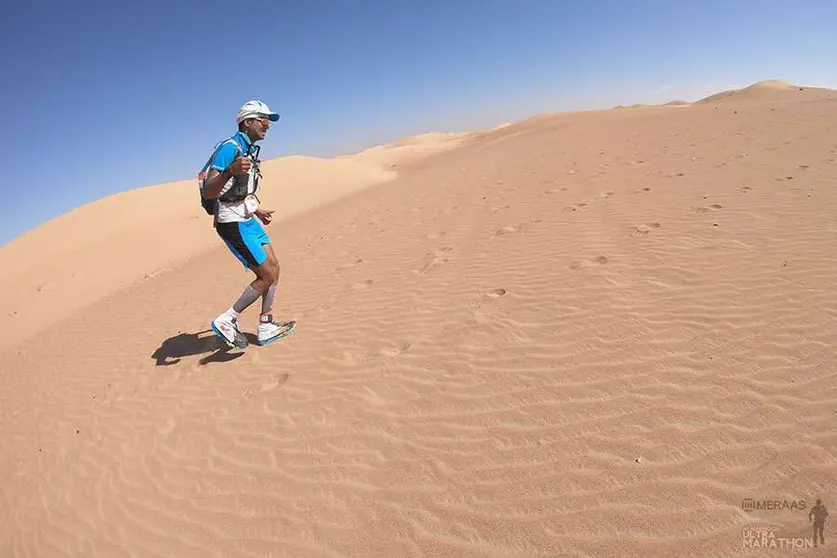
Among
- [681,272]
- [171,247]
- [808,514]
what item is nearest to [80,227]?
[171,247]

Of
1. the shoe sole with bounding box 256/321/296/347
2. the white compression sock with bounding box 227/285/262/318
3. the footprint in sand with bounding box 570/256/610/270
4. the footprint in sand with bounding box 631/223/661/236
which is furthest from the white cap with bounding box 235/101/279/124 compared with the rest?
the footprint in sand with bounding box 631/223/661/236

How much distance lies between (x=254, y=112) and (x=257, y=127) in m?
0.14

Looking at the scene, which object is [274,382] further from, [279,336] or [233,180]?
[233,180]

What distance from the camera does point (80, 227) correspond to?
640 inches

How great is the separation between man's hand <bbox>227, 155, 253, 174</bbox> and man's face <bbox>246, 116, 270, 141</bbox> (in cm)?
42

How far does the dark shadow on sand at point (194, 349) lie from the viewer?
495 centimetres

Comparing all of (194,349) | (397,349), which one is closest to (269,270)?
(397,349)

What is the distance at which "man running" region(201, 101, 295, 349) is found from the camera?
12.6ft

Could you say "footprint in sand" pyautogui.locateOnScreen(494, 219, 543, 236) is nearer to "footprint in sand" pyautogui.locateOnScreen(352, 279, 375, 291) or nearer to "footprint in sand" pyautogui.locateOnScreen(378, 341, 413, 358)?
"footprint in sand" pyautogui.locateOnScreen(352, 279, 375, 291)

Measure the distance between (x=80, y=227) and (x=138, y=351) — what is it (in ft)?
45.5

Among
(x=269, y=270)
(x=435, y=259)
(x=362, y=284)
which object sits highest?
(x=269, y=270)

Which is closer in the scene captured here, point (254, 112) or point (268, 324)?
point (254, 112)

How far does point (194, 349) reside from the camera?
5496 mm

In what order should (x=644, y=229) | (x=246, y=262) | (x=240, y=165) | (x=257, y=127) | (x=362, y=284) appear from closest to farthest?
1. (x=240, y=165)
2. (x=257, y=127)
3. (x=246, y=262)
4. (x=644, y=229)
5. (x=362, y=284)
